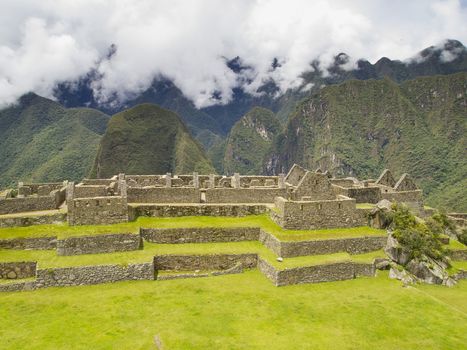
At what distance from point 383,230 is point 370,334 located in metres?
8.88

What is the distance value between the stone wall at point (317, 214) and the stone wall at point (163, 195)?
461 cm

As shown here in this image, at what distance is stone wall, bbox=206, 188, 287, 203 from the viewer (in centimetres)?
2327

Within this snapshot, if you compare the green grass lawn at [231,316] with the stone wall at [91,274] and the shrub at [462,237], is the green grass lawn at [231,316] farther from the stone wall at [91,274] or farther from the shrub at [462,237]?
the shrub at [462,237]

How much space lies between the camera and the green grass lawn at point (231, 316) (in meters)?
12.3

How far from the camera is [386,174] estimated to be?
3128 cm

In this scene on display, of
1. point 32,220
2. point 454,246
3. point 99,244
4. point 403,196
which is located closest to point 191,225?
point 99,244

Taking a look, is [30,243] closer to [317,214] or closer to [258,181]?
[317,214]

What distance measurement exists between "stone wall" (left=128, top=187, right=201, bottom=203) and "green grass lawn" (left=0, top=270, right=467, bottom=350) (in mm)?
6692

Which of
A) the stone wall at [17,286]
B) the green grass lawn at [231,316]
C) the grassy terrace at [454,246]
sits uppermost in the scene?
the grassy terrace at [454,246]

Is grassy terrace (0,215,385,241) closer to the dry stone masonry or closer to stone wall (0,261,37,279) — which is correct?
the dry stone masonry

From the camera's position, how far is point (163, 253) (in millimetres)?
18016

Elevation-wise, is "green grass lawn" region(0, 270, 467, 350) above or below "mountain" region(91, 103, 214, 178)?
below

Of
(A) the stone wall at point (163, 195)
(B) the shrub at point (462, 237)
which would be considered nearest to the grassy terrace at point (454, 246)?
(B) the shrub at point (462, 237)

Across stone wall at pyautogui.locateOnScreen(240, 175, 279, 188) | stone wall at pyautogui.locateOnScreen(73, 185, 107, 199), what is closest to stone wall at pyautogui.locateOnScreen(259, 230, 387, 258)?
stone wall at pyautogui.locateOnScreen(240, 175, 279, 188)
